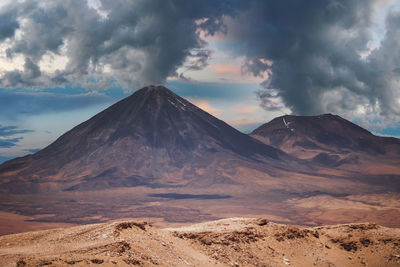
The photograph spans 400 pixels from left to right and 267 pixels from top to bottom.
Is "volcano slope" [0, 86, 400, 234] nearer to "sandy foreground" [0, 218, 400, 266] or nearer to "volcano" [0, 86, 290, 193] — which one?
"volcano" [0, 86, 290, 193]

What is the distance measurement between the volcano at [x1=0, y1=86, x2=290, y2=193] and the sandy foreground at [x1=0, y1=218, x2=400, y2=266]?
93.7 m

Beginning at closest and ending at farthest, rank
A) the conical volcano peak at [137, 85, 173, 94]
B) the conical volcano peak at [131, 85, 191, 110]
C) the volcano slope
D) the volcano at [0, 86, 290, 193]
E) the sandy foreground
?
the sandy foreground
the volcano slope
the volcano at [0, 86, 290, 193]
the conical volcano peak at [131, 85, 191, 110]
the conical volcano peak at [137, 85, 173, 94]

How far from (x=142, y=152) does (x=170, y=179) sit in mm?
17713

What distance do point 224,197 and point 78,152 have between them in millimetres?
58391

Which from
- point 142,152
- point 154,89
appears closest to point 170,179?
point 142,152

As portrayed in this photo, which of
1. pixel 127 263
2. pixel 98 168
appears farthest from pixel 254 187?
pixel 127 263

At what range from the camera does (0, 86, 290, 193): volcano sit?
120 m

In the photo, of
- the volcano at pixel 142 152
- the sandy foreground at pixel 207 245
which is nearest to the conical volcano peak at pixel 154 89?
the volcano at pixel 142 152

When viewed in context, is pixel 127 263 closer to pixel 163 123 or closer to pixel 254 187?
pixel 254 187

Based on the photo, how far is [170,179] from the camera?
12269 cm

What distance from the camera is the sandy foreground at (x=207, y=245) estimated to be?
51.1ft

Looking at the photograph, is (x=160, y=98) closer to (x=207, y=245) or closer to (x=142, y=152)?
(x=142, y=152)

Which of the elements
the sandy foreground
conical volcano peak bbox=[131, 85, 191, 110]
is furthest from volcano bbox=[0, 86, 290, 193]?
the sandy foreground

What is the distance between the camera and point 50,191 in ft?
364
